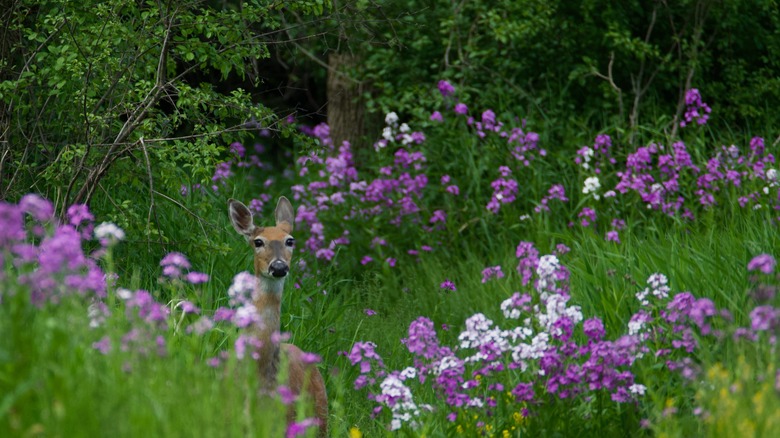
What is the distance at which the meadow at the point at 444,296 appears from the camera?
427cm

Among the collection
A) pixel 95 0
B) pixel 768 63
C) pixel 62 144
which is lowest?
pixel 62 144

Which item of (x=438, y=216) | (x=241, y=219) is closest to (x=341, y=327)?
(x=241, y=219)

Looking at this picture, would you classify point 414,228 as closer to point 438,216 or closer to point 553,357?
point 438,216

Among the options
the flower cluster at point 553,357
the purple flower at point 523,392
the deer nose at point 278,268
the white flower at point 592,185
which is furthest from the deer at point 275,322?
the white flower at point 592,185

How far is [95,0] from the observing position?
8.41 m

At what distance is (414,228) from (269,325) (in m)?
4.89

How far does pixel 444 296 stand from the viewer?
10016 mm

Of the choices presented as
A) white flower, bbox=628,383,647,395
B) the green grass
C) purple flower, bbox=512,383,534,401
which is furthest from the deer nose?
white flower, bbox=628,383,647,395

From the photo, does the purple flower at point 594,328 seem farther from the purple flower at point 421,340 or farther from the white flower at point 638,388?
the purple flower at point 421,340

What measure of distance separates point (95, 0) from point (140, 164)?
1280mm

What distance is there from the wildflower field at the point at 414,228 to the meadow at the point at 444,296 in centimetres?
2

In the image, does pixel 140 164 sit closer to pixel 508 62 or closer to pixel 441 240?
pixel 441 240

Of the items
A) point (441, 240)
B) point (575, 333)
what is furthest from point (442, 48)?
point (575, 333)

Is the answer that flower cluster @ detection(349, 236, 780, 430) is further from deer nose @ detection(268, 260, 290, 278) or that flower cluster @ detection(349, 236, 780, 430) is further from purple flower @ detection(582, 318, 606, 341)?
deer nose @ detection(268, 260, 290, 278)
